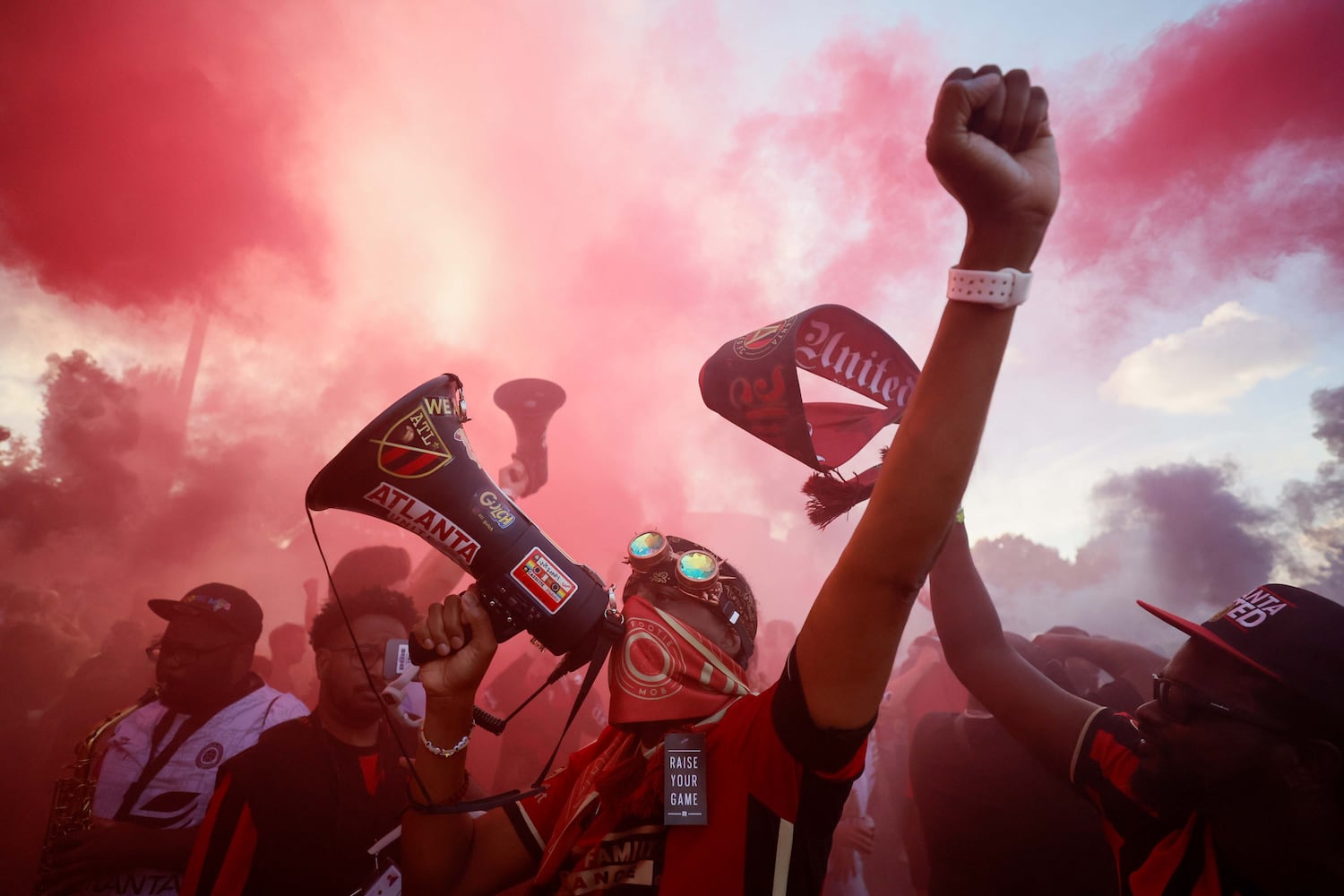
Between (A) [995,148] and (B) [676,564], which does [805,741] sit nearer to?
(B) [676,564]

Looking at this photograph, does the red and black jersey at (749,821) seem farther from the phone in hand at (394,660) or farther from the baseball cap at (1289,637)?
the phone in hand at (394,660)

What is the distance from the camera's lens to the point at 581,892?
163 cm

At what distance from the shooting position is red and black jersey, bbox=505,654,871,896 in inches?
51.6

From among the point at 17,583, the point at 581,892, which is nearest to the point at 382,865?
the point at 581,892

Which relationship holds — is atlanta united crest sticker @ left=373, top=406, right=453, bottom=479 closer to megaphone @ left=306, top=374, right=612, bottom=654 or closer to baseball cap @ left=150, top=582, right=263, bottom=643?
megaphone @ left=306, top=374, right=612, bottom=654

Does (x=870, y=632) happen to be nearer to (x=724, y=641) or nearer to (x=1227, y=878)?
(x=724, y=641)

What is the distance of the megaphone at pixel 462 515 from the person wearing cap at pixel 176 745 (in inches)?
122

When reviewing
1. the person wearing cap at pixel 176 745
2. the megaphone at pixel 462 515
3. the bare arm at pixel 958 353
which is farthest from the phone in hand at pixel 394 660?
the bare arm at pixel 958 353

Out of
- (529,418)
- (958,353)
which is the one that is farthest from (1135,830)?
(529,418)

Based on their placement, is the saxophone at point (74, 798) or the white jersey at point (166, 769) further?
the saxophone at point (74, 798)

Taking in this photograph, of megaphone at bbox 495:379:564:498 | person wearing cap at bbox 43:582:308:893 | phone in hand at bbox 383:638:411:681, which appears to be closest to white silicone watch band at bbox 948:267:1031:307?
phone in hand at bbox 383:638:411:681

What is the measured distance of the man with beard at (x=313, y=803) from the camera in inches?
106

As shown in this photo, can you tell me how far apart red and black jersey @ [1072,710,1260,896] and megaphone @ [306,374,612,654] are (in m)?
2.14

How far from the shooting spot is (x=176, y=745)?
3730 millimetres
